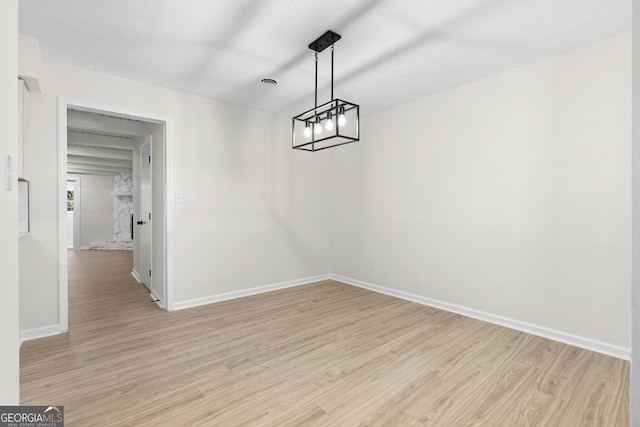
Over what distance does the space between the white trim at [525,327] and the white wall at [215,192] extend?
61.8 inches

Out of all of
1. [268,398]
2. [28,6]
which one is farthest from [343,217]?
[28,6]

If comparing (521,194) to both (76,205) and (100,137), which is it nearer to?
(100,137)

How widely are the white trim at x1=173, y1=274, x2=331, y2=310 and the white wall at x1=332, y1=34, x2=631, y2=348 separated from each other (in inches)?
42.3

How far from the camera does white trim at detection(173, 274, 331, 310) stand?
3537 millimetres

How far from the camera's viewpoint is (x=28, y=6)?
2037 mm

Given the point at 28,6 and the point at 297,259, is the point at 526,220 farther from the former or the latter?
the point at 28,6

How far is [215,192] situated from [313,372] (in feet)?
8.18

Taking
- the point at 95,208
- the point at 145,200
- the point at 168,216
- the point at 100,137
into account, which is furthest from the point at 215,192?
the point at 95,208

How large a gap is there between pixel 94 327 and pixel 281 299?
6.31ft

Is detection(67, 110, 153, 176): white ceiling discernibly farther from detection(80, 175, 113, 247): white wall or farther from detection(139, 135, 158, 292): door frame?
detection(80, 175, 113, 247): white wall

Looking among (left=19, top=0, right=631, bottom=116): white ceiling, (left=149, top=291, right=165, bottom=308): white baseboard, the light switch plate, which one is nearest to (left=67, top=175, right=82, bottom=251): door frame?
(left=149, top=291, right=165, bottom=308): white baseboard

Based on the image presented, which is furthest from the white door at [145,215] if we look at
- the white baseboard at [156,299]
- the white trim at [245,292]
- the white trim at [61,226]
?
the white trim at [61,226]

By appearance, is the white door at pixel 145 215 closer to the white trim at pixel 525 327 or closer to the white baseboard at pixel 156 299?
the white baseboard at pixel 156 299

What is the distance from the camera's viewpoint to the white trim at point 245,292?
354cm
